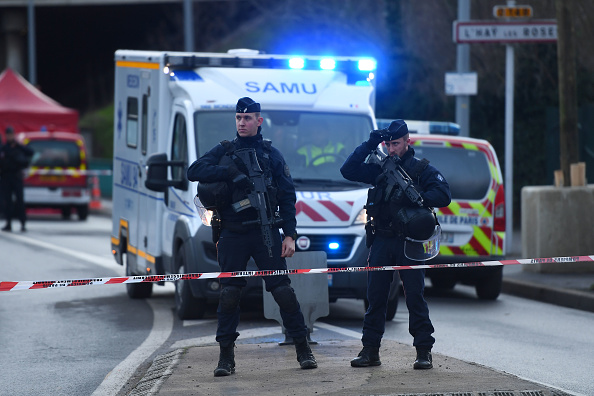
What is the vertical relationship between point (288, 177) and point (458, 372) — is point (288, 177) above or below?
above

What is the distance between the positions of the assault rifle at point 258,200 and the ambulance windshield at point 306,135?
3.32 m

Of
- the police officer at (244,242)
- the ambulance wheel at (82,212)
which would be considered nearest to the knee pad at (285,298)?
the police officer at (244,242)

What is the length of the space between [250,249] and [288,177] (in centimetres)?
59

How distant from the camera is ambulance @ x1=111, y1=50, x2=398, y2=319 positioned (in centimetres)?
1088

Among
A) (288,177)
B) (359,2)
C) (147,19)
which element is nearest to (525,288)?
(288,177)

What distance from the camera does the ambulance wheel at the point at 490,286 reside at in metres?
13.5

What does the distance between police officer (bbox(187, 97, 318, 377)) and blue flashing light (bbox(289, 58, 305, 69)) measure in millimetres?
3913

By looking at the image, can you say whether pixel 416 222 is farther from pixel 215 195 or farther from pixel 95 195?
pixel 95 195

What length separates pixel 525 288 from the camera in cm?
1411

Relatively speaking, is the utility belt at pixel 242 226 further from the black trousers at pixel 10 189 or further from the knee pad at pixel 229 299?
the black trousers at pixel 10 189

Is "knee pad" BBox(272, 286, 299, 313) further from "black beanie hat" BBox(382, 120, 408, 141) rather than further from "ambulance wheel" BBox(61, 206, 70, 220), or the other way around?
"ambulance wheel" BBox(61, 206, 70, 220)

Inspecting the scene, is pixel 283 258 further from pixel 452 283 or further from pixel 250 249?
pixel 452 283

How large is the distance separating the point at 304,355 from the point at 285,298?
41cm

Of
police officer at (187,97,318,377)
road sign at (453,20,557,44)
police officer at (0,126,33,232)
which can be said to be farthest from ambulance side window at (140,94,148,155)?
police officer at (0,126,33,232)
